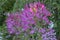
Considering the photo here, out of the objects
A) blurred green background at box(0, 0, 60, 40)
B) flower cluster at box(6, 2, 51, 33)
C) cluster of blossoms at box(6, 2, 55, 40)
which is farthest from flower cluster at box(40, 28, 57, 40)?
blurred green background at box(0, 0, 60, 40)

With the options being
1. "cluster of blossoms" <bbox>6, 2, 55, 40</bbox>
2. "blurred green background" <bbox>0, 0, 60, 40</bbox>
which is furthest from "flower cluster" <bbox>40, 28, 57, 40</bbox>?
"blurred green background" <bbox>0, 0, 60, 40</bbox>

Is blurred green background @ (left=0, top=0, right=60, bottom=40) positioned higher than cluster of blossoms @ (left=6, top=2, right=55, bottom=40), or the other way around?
blurred green background @ (left=0, top=0, right=60, bottom=40)

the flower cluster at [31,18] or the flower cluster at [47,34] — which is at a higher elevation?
the flower cluster at [31,18]

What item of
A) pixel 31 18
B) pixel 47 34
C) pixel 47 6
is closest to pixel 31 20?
pixel 31 18

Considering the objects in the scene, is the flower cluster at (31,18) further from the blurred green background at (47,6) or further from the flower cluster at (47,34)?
the blurred green background at (47,6)

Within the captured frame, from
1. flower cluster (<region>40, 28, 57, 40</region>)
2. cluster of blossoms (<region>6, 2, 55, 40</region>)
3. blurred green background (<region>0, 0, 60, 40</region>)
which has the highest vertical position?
blurred green background (<region>0, 0, 60, 40</region>)

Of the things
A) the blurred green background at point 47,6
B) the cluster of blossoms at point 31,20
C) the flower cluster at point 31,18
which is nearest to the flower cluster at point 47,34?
the cluster of blossoms at point 31,20

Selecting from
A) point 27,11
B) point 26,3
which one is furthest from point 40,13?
point 26,3

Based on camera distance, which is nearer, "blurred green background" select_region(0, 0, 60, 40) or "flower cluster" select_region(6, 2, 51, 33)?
"flower cluster" select_region(6, 2, 51, 33)

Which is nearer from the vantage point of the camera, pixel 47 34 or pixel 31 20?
pixel 31 20

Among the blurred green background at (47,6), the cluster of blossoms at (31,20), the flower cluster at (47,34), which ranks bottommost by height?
the flower cluster at (47,34)

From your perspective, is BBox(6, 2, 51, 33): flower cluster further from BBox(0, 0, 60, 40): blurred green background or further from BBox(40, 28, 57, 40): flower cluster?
BBox(0, 0, 60, 40): blurred green background

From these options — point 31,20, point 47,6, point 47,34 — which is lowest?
point 47,34

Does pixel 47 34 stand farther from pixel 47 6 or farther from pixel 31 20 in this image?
pixel 47 6
